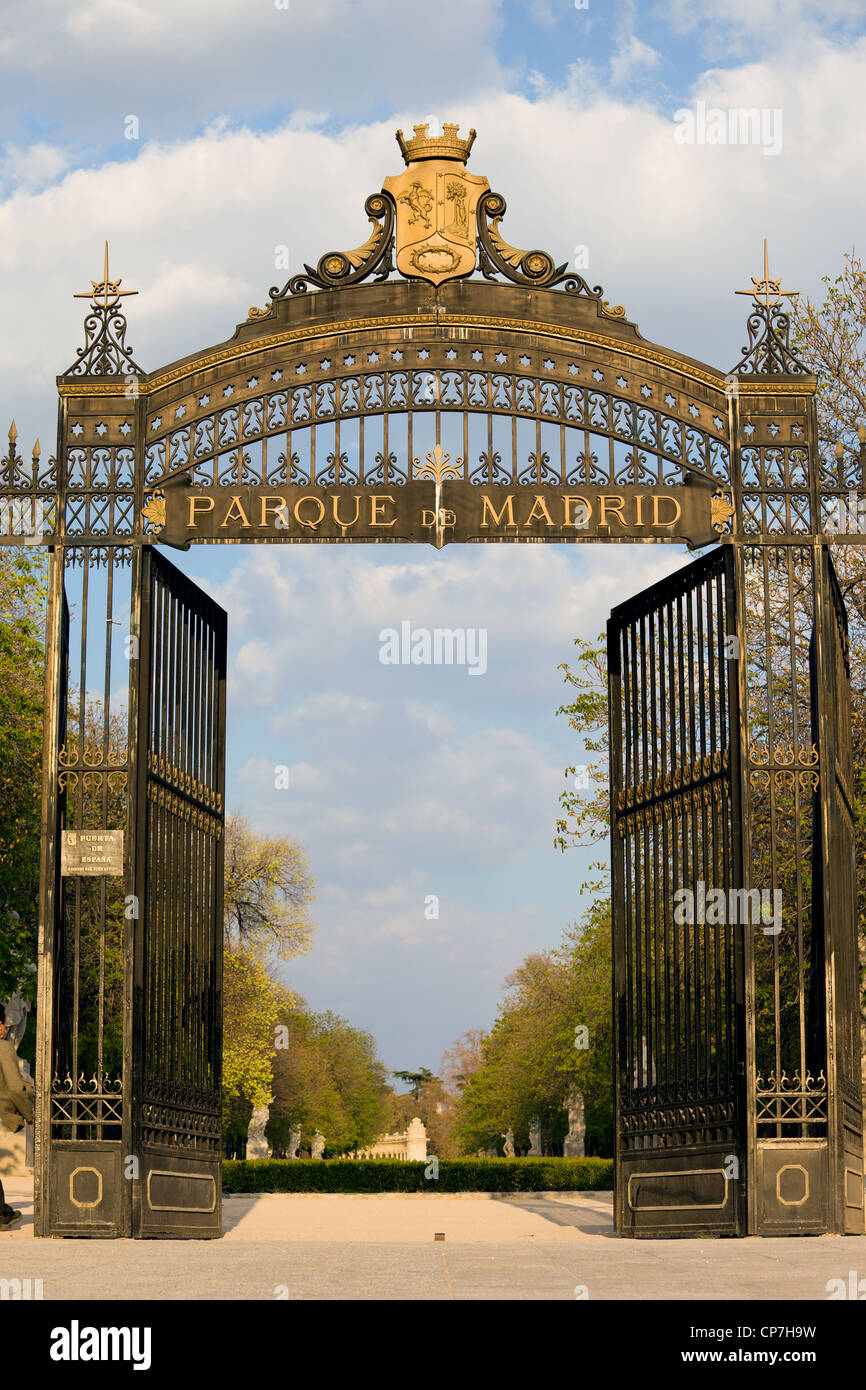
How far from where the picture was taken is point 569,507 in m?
13.5

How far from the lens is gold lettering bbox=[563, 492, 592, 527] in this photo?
1346 centimetres

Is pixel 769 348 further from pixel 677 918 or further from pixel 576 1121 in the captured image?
pixel 576 1121

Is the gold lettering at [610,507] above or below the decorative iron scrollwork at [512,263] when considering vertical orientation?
below

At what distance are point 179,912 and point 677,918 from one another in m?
4.16

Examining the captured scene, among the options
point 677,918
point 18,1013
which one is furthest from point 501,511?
point 18,1013

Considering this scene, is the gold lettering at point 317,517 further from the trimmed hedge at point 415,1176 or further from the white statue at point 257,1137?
the white statue at point 257,1137

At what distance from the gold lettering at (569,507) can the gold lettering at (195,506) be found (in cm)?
290

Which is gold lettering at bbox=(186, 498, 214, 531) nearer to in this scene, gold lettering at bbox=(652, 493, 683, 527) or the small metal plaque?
the small metal plaque

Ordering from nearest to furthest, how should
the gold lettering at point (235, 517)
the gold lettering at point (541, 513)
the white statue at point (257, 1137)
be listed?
the gold lettering at point (541, 513) < the gold lettering at point (235, 517) < the white statue at point (257, 1137)

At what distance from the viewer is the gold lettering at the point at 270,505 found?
13.5 m

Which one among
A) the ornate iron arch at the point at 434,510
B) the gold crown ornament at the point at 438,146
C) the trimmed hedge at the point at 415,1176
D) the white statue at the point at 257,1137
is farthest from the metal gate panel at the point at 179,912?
the white statue at the point at 257,1137

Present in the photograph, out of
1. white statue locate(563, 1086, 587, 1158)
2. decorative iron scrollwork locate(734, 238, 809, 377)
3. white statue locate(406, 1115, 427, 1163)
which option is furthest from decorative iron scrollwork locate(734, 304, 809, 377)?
white statue locate(406, 1115, 427, 1163)

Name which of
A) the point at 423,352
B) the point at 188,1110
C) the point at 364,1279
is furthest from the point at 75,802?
the point at 364,1279

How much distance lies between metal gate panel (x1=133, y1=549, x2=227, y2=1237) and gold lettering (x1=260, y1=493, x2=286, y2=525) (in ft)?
3.34
